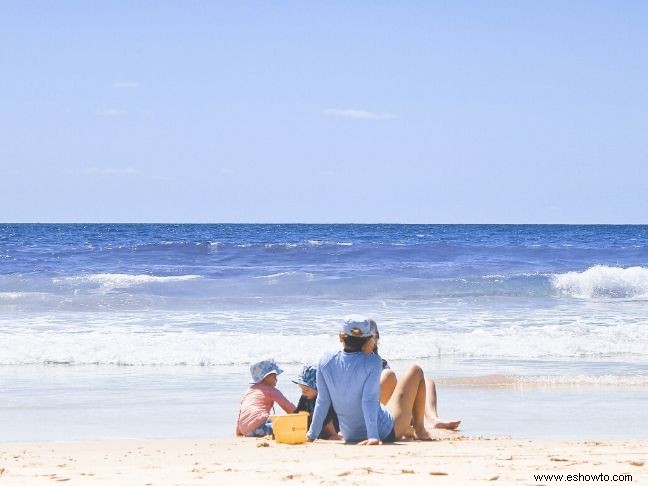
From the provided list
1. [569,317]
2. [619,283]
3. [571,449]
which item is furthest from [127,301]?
[571,449]

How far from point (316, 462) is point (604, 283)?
18.7 m

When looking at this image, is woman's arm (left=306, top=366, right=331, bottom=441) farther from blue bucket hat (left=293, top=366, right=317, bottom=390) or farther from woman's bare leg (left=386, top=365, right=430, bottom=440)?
woman's bare leg (left=386, top=365, right=430, bottom=440)

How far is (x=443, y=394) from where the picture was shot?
9008mm

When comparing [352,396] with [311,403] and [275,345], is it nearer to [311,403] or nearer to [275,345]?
[311,403]

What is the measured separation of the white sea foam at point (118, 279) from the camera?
22594 mm

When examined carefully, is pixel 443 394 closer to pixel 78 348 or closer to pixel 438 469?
pixel 438 469

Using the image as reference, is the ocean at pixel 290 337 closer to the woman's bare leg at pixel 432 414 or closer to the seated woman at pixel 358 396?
the woman's bare leg at pixel 432 414

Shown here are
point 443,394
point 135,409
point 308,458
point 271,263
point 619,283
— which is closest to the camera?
point 308,458

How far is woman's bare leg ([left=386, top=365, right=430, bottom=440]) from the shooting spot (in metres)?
6.85

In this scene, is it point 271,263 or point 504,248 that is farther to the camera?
point 504,248

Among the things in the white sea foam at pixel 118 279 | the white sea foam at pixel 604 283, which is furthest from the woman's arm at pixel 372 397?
the white sea foam at pixel 118 279

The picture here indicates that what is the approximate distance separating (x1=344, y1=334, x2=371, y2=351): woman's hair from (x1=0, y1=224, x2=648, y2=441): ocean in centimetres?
143

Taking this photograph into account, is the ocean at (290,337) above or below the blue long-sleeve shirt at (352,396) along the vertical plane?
below

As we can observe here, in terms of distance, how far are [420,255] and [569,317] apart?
15.5m
